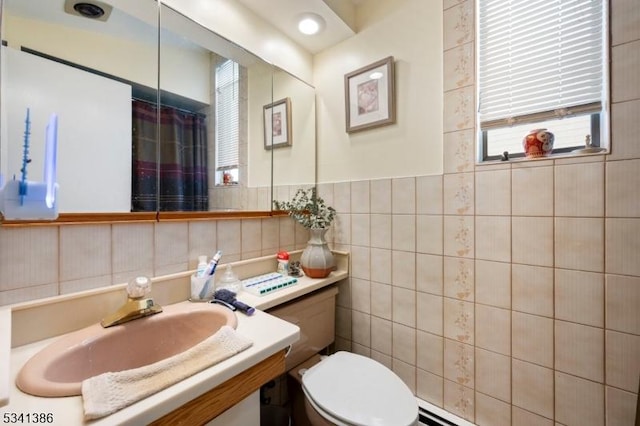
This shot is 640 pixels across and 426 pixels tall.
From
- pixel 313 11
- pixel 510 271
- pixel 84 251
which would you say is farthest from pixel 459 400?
pixel 313 11

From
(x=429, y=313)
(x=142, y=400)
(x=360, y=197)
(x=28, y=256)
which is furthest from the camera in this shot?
(x=360, y=197)

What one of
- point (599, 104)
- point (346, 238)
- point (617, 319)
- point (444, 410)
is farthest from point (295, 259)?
point (599, 104)

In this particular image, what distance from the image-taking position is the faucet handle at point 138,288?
89 centimetres

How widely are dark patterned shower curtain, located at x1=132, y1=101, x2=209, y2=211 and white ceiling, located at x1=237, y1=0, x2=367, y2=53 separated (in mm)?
712

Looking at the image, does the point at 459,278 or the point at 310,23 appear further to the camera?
the point at 310,23

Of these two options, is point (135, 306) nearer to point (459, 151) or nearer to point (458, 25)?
point (459, 151)

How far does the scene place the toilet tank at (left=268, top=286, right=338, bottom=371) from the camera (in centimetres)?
127

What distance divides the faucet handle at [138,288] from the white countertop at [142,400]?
0.07 meters

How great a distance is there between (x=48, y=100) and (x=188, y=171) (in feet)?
1.55

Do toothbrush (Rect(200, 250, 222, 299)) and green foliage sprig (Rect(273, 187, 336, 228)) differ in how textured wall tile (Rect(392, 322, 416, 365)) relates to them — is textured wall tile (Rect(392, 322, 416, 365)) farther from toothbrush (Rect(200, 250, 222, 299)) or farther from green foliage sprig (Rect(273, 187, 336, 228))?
toothbrush (Rect(200, 250, 222, 299))

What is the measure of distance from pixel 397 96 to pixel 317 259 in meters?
0.97

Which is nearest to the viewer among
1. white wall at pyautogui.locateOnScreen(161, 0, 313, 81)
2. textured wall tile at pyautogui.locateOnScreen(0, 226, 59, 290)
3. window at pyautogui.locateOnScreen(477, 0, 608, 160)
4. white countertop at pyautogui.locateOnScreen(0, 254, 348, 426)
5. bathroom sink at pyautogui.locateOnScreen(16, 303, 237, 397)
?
white countertop at pyautogui.locateOnScreen(0, 254, 348, 426)

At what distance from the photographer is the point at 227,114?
1365mm

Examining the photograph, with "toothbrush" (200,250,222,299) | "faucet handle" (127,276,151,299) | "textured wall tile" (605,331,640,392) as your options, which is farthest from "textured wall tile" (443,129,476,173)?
"faucet handle" (127,276,151,299)
